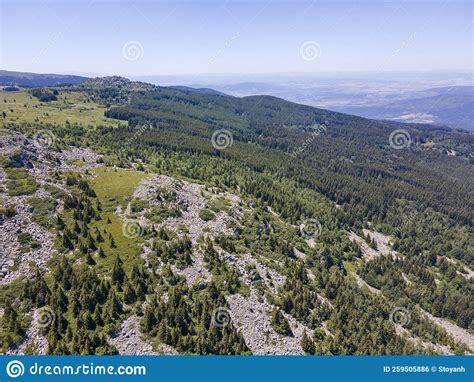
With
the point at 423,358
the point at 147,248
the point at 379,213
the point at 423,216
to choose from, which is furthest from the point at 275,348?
the point at 423,216

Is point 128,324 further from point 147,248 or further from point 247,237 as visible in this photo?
point 247,237

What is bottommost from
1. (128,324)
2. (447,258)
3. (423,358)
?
(447,258)

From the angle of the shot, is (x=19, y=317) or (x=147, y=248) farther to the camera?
(x=147, y=248)

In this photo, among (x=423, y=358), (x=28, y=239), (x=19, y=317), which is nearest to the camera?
(x=423, y=358)

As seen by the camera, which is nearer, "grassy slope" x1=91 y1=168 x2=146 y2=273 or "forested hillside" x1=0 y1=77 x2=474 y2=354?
"forested hillside" x1=0 y1=77 x2=474 y2=354

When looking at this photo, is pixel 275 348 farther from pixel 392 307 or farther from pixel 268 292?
pixel 392 307

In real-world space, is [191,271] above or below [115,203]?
below

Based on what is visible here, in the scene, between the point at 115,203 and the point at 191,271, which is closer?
the point at 191,271

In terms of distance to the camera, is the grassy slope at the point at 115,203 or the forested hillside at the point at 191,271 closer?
the forested hillside at the point at 191,271

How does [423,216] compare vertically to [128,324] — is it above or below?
below

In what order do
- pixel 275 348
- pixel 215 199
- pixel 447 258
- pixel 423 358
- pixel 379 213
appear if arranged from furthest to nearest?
pixel 379 213, pixel 447 258, pixel 215 199, pixel 275 348, pixel 423 358
